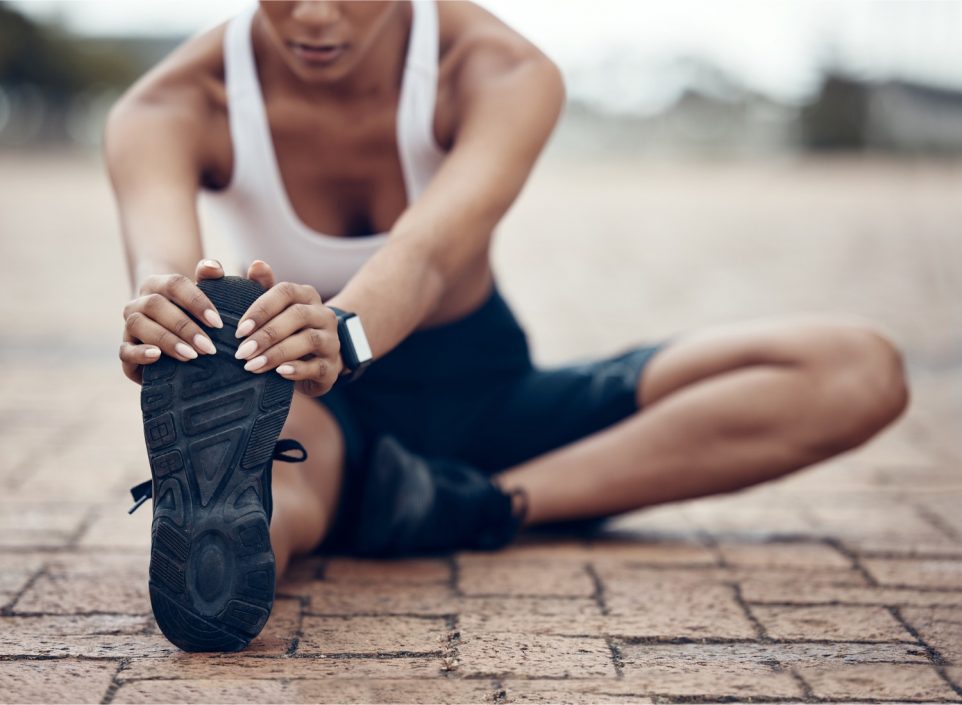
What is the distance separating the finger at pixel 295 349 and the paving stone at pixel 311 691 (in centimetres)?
43

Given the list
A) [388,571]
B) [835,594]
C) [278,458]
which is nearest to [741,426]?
[835,594]

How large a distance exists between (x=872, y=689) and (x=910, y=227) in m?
11.1

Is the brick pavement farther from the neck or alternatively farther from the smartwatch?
the neck

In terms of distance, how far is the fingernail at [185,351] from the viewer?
168 cm

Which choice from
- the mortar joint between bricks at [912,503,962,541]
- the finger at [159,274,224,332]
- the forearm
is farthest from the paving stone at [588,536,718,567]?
the finger at [159,274,224,332]

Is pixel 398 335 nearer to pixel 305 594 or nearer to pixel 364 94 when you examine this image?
pixel 305 594

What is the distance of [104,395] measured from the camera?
13.3 feet

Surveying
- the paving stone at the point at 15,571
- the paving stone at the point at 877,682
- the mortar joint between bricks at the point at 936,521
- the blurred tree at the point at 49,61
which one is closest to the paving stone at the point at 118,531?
the paving stone at the point at 15,571

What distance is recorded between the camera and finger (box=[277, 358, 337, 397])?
67.8 inches

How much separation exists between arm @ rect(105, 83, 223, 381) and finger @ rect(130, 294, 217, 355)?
32mm

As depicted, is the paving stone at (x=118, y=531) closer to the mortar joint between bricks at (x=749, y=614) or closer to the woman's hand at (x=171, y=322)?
the woman's hand at (x=171, y=322)

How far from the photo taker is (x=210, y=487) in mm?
1717

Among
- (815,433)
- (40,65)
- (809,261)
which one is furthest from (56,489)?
(40,65)

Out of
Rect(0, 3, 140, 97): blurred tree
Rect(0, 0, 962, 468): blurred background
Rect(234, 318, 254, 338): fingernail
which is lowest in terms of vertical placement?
Rect(0, 3, 140, 97): blurred tree
